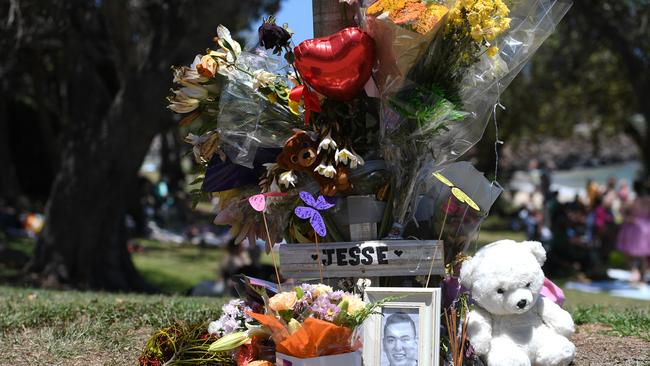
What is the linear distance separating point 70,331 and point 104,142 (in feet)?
18.0

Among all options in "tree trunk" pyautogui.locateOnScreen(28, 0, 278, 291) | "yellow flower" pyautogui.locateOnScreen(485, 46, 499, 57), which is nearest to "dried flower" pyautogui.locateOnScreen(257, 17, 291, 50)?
"yellow flower" pyautogui.locateOnScreen(485, 46, 499, 57)

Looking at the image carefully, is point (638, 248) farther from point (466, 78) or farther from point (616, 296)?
point (466, 78)

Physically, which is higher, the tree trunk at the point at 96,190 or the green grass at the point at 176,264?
the tree trunk at the point at 96,190

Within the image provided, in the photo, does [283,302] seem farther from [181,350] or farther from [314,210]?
[181,350]

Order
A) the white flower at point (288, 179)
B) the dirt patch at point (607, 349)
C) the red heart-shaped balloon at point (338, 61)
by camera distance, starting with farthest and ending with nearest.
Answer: the dirt patch at point (607, 349), the white flower at point (288, 179), the red heart-shaped balloon at point (338, 61)

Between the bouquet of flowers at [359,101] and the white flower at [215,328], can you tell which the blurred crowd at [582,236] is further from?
the white flower at [215,328]

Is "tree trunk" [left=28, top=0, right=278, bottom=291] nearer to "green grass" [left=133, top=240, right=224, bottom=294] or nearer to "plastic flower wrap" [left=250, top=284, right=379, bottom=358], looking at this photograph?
"green grass" [left=133, top=240, right=224, bottom=294]

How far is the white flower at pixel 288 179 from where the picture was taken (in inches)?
162

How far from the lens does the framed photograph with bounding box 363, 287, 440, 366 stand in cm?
375

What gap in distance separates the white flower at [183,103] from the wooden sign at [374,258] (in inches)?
39.0

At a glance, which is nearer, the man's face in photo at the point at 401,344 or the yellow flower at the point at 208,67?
the man's face in photo at the point at 401,344

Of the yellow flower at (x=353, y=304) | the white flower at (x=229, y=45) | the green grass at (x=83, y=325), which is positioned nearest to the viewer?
the yellow flower at (x=353, y=304)

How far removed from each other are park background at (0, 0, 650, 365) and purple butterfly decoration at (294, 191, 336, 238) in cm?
93

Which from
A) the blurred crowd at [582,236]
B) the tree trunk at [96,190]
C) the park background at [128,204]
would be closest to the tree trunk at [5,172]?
the park background at [128,204]
